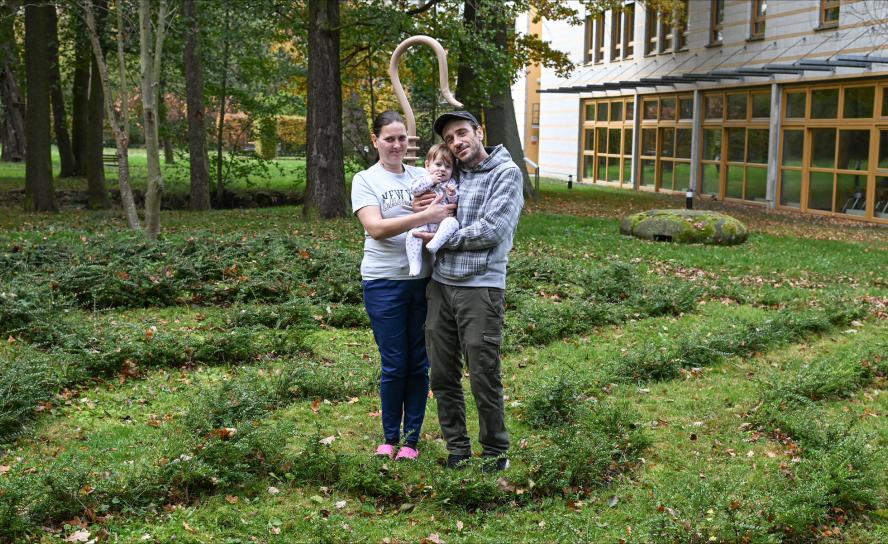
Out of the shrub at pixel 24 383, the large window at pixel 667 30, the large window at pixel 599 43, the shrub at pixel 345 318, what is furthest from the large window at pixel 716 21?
the shrub at pixel 24 383

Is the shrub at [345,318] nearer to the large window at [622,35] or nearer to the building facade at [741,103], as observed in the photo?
the building facade at [741,103]

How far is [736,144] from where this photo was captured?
94.1 feet

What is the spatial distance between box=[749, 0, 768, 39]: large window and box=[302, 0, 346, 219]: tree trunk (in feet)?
46.5

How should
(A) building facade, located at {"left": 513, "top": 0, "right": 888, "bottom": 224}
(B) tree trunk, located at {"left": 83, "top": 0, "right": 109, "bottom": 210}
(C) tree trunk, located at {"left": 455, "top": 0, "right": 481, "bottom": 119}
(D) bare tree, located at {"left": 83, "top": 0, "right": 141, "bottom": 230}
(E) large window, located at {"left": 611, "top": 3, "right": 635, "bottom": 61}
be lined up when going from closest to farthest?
(D) bare tree, located at {"left": 83, "top": 0, "right": 141, "bottom": 230}
(B) tree trunk, located at {"left": 83, "top": 0, "right": 109, "bottom": 210}
(A) building facade, located at {"left": 513, "top": 0, "right": 888, "bottom": 224}
(C) tree trunk, located at {"left": 455, "top": 0, "right": 481, "bottom": 119}
(E) large window, located at {"left": 611, "top": 3, "right": 635, "bottom": 61}

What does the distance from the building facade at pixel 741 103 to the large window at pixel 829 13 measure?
0.15 feet

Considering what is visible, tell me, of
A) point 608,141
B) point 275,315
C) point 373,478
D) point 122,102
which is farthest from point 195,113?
point 608,141

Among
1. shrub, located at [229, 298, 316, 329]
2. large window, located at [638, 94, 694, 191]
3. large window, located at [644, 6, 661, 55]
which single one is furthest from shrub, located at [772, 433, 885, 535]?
large window, located at [644, 6, 661, 55]

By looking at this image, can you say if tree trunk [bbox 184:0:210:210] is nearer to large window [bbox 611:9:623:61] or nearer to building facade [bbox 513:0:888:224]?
building facade [bbox 513:0:888:224]

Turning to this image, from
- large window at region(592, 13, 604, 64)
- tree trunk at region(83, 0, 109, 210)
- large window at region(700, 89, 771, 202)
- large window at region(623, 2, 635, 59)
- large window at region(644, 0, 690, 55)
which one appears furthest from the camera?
large window at region(592, 13, 604, 64)

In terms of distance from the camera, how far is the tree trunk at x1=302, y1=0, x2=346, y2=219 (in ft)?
58.7

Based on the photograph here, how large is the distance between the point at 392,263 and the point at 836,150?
825 inches

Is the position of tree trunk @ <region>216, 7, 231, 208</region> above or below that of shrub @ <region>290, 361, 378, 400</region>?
above

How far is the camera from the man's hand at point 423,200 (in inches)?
201

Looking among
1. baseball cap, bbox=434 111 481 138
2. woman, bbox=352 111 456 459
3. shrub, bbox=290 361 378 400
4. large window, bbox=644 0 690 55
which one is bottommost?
shrub, bbox=290 361 378 400
